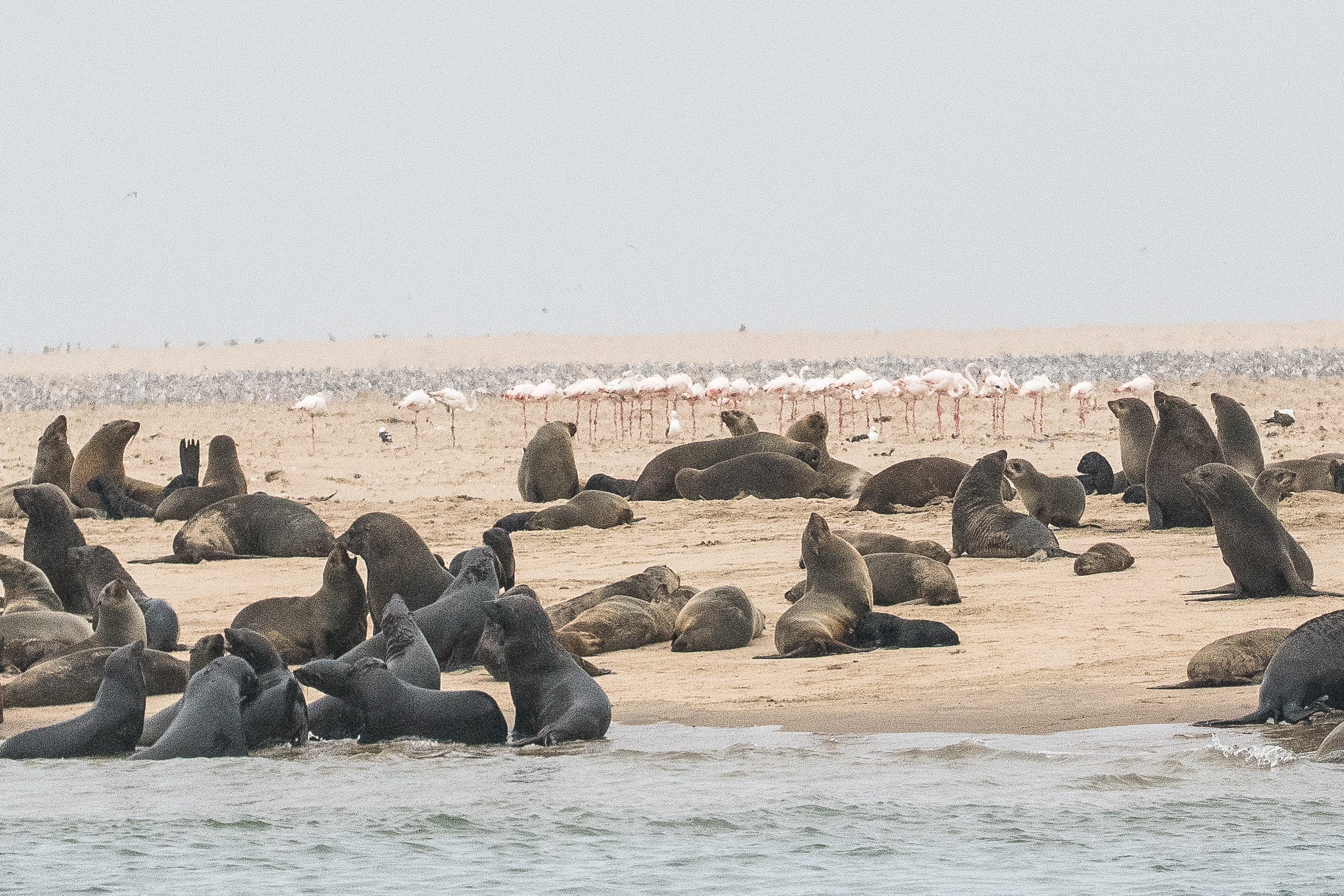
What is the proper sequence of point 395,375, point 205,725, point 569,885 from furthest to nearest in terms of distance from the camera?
point 395,375 < point 205,725 < point 569,885

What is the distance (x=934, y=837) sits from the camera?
5.87 meters

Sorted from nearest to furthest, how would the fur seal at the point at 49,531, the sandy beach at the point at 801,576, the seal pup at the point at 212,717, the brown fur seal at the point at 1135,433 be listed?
1. the seal pup at the point at 212,717
2. the sandy beach at the point at 801,576
3. the fur seal at the point at 49,531
4. the brown fur seal at the point at 1135,433

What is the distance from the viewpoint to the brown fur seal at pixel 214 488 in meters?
16.0

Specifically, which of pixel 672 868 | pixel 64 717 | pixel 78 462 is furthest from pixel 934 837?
pixel 78 462

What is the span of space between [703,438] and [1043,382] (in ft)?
19.1

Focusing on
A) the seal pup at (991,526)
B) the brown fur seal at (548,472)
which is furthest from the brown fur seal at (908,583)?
the brown fur seal at (548,472)

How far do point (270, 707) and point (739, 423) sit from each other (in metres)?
13.6

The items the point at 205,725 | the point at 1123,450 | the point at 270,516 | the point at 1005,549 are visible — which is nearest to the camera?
the point at 205,725

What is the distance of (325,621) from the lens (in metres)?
9.19

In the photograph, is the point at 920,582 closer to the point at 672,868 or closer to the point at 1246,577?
the point at 1246,577

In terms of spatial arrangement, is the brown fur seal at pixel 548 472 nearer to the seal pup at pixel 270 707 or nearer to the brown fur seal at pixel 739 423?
the brown fur seal at pixel 739 423

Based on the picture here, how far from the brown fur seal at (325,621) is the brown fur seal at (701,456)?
8.57 m

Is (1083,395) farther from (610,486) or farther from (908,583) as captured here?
(908,583)

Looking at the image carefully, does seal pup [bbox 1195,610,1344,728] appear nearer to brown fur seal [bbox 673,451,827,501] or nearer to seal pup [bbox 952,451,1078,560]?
seal pup [bbox 952,451,1078,560]
